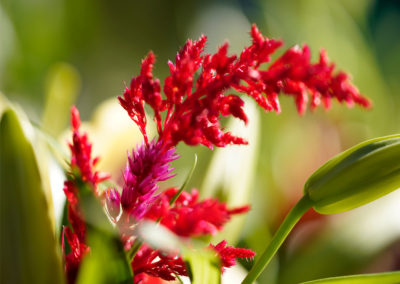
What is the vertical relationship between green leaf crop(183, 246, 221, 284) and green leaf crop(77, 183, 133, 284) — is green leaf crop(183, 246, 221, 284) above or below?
below

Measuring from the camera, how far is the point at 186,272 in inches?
6.7

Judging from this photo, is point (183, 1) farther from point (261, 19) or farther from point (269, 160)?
point (269, 160)

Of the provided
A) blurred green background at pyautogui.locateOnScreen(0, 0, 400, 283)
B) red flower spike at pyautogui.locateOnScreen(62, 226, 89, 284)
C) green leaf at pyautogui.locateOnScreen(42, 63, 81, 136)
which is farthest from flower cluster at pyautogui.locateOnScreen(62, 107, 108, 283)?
green leaf at pyautogui.locateOnScreen(42, 63, 81, 136)

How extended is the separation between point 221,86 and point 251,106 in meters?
0.18

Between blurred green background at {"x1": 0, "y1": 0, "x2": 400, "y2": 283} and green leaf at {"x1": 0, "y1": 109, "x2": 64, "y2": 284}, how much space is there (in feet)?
0.43

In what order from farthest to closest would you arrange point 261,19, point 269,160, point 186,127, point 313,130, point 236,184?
point 261,19
point 313,130
point 269,160
point 236,184
point 186,127

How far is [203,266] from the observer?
157 mm

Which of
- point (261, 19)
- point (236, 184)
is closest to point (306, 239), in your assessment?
point (236, 184)

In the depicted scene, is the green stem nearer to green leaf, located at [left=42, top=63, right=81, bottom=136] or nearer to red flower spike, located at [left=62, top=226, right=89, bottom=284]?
red flower spike, located at [left=62, top=226, right=89, bottom=284]

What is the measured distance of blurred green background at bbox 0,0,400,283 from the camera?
0.32 meters

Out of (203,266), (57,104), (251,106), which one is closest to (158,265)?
(203,266)

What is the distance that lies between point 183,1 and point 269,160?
517 millimetres

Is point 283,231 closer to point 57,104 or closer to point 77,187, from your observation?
point 77,187

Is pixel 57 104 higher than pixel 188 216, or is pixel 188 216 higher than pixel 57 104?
pixel 57 104
